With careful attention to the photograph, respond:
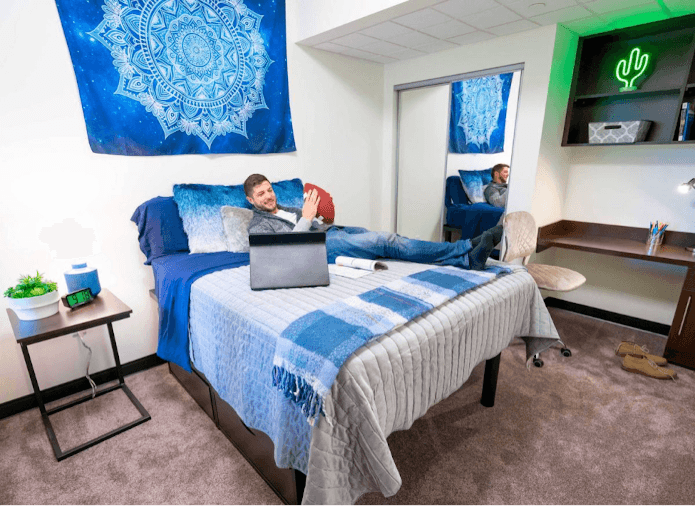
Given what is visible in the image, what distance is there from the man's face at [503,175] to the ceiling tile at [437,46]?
1105mm

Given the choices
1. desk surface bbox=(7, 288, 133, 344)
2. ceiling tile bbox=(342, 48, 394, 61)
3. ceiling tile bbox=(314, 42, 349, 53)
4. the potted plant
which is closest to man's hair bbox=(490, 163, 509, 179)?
ceiling tile bbox=(342, 48, 394, 61)

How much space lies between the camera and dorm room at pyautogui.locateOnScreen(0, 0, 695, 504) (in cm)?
132

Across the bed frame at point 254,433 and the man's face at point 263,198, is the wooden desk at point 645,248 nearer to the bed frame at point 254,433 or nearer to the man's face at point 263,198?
the bed frame at point 254,433

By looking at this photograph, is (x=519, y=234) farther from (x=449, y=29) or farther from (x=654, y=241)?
(x=449, y=29)

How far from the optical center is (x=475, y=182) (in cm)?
323

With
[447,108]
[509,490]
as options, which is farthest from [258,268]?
[447,108]

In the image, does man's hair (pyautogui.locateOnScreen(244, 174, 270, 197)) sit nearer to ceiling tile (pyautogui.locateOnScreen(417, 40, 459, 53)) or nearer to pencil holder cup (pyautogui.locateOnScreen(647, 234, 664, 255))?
ceiling tile (pyautogui.locateOnScreen(417, 40, 459, 53))

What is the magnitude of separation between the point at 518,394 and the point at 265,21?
3.06 m

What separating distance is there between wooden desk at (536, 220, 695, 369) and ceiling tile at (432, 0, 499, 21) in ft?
5.44

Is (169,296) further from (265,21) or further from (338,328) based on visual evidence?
(265,21)

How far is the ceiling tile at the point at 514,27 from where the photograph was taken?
2494 mm

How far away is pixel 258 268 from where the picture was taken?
1.70 metres

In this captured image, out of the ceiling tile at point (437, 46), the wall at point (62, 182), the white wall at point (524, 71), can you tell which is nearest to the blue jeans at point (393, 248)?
the wall at point (62, 182)

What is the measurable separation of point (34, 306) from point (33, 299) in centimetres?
4
